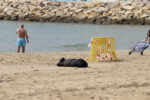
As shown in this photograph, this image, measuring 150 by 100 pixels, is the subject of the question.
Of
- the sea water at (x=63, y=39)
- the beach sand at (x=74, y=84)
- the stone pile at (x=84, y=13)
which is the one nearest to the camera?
the beach sand at (x=74, y=84)

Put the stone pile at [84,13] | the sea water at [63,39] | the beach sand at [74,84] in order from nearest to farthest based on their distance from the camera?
the beach sand at [74,84]
the sea water at [63,39]
the stone pile at [84,13]

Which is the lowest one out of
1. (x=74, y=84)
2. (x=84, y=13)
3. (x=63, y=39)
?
(x=74, y=84)

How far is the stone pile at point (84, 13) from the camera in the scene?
60.6 meters

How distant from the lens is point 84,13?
63.9 metres

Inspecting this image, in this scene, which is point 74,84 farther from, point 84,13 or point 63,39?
point 84,13

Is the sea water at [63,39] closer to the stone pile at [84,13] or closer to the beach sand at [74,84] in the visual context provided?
the beach sand at [74,84]

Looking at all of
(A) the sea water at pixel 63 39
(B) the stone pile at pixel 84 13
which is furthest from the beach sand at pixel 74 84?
(B) the stone pile at pixel 84 13

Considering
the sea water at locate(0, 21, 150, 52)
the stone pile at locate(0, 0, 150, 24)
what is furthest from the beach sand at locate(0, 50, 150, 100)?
the stone pile at locate(0, 0, 150, 24)

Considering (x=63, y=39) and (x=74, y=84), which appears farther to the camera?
(x=63, y=39)

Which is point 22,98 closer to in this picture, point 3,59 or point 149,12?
point 3,59

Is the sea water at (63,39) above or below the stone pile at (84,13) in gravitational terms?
below

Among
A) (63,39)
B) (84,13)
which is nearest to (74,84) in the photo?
(63,39)

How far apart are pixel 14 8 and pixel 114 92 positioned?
61.0 metres

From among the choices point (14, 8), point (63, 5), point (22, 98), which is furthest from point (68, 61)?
point (63, 5)
